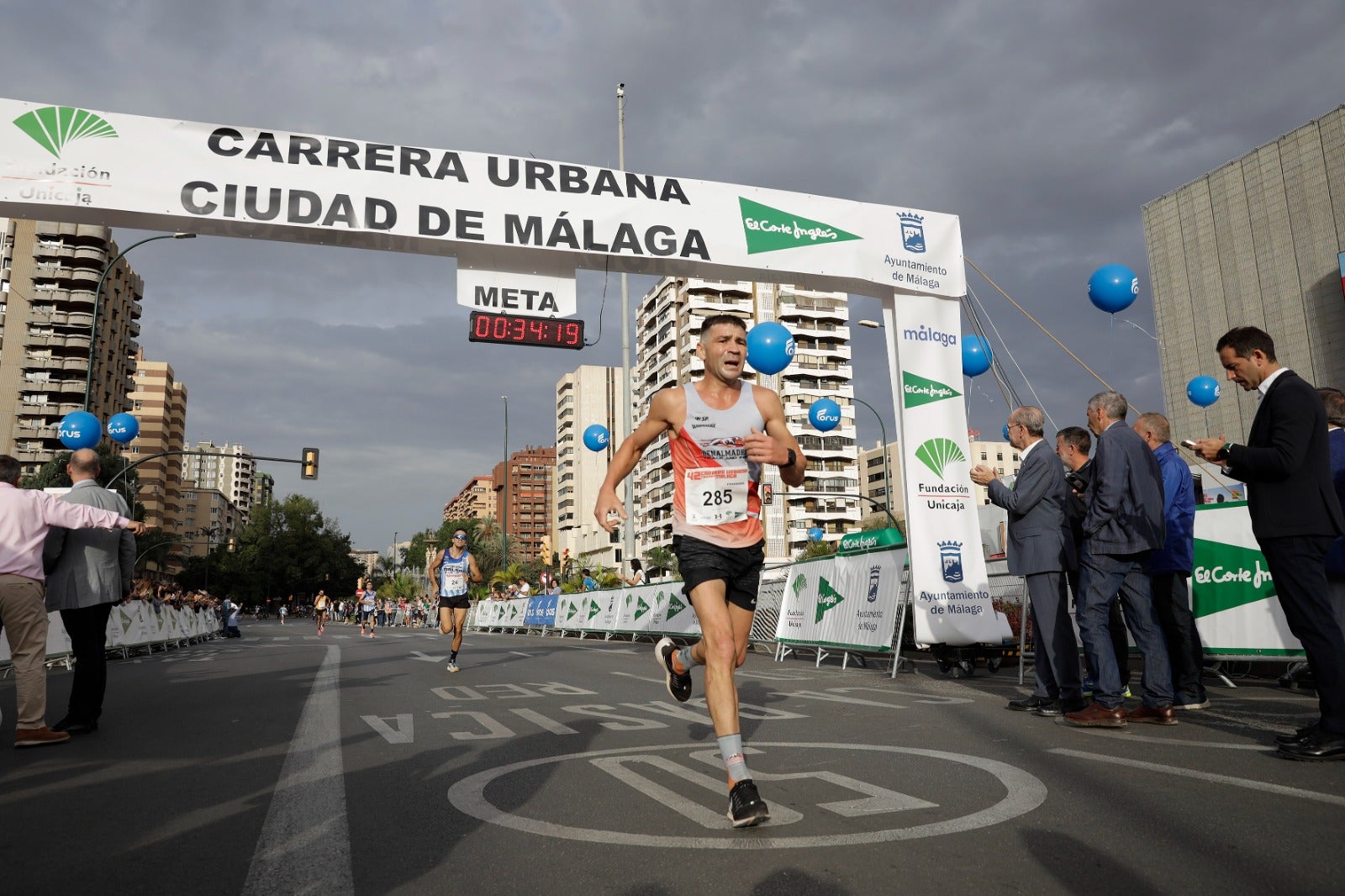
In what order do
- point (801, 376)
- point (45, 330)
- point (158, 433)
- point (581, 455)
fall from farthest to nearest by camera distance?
point (581, 455) → point (158, 433) → point (801, 376) → point (45, 330)

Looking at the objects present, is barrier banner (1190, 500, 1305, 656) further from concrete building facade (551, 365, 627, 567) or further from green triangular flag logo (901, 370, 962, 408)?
concrete building facade (551, 365, 627, 567)

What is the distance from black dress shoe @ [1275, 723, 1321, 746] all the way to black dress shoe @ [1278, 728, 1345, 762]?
0.01 metres

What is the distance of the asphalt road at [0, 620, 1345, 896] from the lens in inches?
117

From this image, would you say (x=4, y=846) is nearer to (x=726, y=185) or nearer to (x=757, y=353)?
(x=726, y=185)

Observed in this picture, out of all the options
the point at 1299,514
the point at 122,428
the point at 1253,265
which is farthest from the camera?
the point at 1253,265

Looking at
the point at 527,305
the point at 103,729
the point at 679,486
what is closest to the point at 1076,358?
the point at 527,305

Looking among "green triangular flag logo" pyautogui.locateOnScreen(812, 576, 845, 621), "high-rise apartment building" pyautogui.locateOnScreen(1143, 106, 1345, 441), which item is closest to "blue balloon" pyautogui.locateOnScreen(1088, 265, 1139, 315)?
"green triangular flag logo" pyautogui.locateOnScreen(812, 576, 845, 621)

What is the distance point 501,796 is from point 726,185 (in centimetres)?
884

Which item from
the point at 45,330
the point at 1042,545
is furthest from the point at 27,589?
the point at 45,330

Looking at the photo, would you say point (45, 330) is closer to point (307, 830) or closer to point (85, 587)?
point (85, 587)

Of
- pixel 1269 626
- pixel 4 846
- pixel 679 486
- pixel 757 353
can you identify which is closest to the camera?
pixel 4 846

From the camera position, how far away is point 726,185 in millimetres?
11578

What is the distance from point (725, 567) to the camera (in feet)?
14.4

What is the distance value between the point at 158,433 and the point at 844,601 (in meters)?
127
